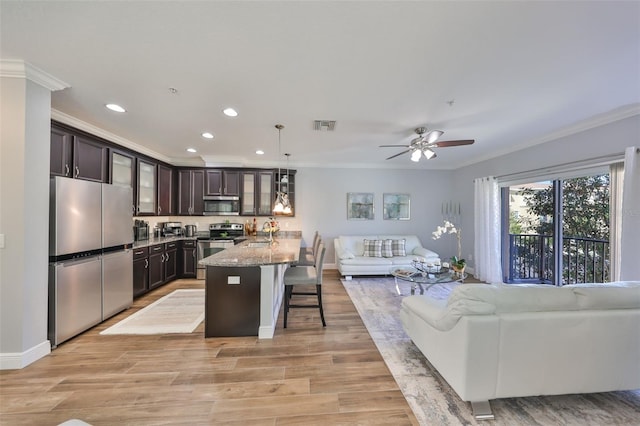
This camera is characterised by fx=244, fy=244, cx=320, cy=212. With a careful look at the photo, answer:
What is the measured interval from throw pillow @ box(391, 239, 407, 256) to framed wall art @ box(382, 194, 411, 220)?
0.84 m

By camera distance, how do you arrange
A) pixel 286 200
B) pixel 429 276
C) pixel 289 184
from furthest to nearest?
pixel 289 184 → pixel 286 200 → pixel 429 276

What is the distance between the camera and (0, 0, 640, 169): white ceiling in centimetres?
152

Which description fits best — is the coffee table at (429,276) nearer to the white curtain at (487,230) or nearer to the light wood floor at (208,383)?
the light wood floor at (208,383)

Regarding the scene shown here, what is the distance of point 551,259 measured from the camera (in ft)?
14.5

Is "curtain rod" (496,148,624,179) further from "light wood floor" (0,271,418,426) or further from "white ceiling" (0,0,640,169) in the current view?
"light wood floor" (0,271,418,426)

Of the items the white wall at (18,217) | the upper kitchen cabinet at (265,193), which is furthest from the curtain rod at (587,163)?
the white wall at (18,217)

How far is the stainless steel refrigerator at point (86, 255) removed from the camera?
2486 millimetres

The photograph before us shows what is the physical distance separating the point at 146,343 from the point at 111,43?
9.19ft

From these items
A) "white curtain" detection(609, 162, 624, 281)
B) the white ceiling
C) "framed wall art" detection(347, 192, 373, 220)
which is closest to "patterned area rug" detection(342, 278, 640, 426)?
"white curtain" detection(609, 162, 624, 281)

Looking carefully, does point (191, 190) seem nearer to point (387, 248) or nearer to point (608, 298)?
point (387, 248)

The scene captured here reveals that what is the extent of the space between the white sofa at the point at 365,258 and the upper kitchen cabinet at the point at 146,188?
12.9 ft

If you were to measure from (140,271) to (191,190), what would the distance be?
215cm

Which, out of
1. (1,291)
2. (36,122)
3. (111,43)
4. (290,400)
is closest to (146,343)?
(1,291)

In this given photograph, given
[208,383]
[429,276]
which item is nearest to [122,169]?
[208,383]
